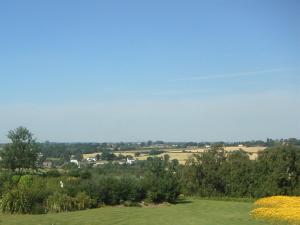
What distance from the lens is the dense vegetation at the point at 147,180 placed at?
97.9 ft

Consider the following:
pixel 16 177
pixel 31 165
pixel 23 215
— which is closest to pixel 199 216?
pixel 23 215

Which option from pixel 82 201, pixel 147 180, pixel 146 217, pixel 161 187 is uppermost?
pixel 147 180

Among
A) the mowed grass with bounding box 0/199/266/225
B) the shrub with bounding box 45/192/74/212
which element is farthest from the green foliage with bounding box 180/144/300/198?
the shrub with bounding box 45/192/74/212

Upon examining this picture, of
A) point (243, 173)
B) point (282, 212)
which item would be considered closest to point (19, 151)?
point (243, 173)

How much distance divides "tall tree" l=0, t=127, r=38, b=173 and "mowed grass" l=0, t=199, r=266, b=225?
52.4ft

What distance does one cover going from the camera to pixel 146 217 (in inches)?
1045

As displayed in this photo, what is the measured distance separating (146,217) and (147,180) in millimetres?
8646

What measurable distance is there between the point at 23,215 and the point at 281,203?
587 inches

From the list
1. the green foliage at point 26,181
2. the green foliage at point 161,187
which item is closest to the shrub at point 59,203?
the green foliage at point 26,181

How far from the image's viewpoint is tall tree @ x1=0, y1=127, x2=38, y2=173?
44.4 meters

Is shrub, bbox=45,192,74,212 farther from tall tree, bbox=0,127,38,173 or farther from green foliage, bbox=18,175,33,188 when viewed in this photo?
tall tree, bbox=0,127,38,173

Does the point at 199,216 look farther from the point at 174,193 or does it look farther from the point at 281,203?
the point at 174,193

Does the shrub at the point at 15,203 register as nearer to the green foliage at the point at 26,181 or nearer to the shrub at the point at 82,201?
the shrub at the point at 82,201

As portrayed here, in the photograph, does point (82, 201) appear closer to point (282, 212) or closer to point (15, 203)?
point (15, 203)
